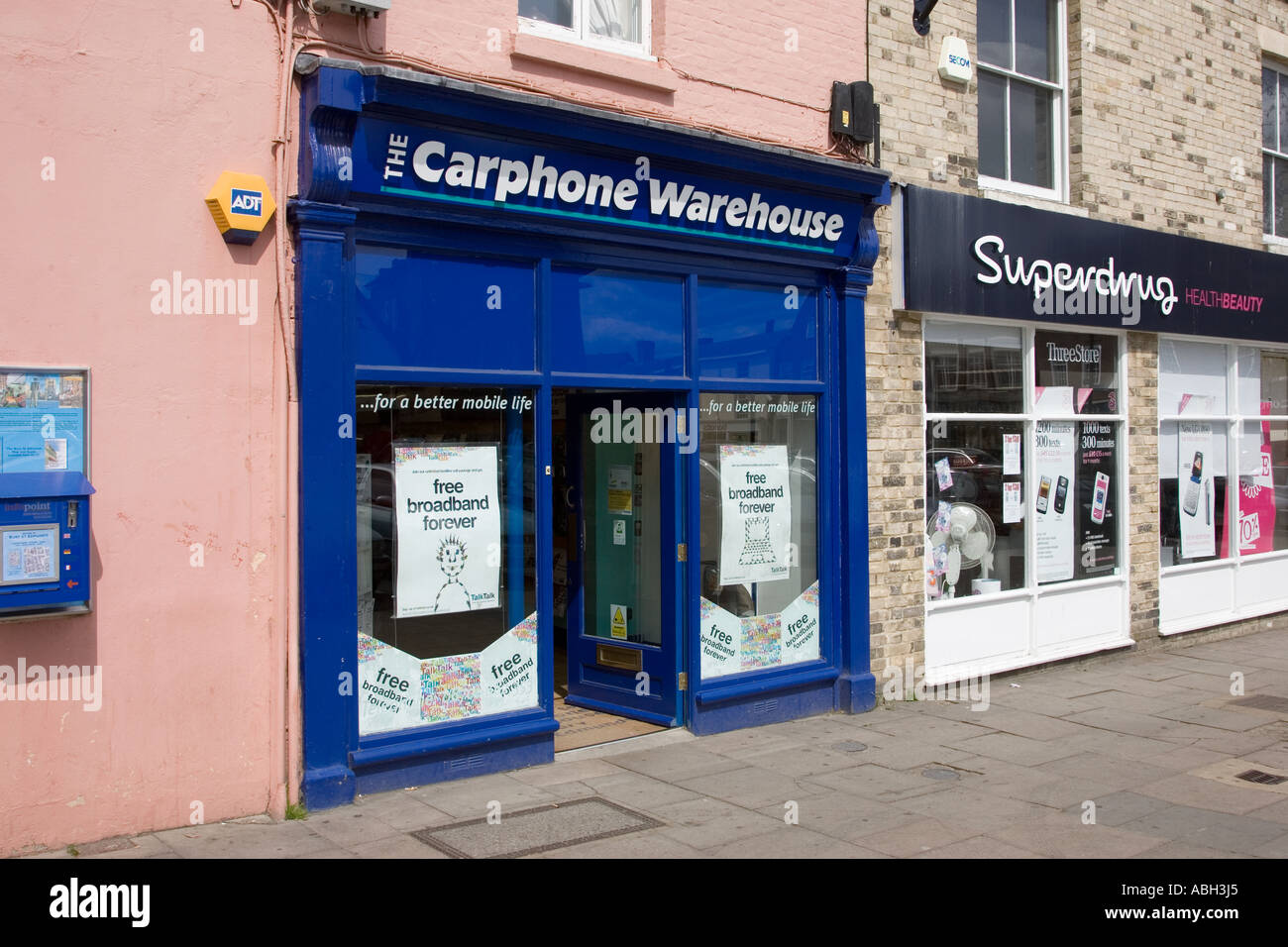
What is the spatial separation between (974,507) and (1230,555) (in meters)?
4.27

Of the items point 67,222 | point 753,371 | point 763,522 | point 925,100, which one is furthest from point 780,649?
point 67,222

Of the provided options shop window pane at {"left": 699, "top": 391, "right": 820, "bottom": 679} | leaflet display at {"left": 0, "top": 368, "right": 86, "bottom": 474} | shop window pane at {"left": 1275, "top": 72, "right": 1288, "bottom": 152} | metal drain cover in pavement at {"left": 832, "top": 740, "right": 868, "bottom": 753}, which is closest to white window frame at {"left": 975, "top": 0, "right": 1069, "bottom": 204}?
shop window pane at {"left": 699, "top": 391, "right": 820, "bottom": 679}

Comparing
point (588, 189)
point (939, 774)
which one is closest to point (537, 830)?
point (939, 774)

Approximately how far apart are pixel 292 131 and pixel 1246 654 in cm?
961

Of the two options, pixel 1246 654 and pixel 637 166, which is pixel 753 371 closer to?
pixel 637 166

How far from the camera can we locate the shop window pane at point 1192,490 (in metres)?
11.3

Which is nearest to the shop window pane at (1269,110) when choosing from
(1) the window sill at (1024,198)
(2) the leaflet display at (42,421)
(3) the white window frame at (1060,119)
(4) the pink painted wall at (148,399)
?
(3) the white window frame at (1060,119)

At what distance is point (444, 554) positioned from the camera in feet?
21.9

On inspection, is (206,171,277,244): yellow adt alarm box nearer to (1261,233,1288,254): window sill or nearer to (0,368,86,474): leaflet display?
(0,368,86,474): leaflet display

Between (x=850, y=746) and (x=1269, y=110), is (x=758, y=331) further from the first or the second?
(x=1269, y=110)

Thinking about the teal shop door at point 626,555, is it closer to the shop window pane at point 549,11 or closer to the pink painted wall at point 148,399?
the shop window pane at point 549,11

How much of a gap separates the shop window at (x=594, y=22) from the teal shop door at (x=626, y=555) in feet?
7.67

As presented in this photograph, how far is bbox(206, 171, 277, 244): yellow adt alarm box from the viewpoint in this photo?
5.71 m

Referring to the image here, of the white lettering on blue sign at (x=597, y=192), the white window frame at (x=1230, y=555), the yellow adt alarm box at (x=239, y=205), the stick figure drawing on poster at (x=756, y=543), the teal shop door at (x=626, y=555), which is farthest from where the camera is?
the white window frame at (x=1230, y=555)
